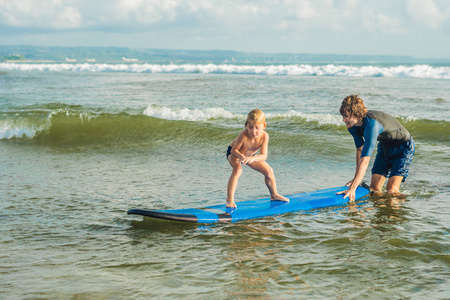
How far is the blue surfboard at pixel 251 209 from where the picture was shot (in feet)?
15.9

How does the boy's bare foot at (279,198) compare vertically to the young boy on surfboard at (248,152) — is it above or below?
below

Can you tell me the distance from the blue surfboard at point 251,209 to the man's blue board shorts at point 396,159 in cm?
49

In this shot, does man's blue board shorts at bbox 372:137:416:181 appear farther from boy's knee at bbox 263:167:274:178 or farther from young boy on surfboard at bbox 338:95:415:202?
boy's knee at bbox 263:167:274:178

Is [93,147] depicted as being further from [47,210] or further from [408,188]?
[408,188]

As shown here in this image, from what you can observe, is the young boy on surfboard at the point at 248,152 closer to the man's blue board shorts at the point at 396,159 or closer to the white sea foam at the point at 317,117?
the man's blue board shorts at the point at 396,159

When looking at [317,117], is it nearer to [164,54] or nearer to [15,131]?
[15,131]

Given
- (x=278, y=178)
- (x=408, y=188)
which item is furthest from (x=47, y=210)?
(x=408, y=188)

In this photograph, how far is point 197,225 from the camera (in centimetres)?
493

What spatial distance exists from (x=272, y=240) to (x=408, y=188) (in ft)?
10.4

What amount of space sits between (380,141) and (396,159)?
1.20ft

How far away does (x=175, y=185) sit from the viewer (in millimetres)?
6957

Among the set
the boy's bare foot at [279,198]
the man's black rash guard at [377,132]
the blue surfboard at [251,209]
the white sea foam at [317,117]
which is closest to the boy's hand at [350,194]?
the blue surfboard at [251,209]

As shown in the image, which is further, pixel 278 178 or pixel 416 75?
pixel 416 75

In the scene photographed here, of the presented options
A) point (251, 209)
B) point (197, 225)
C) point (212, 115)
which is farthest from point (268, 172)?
point (212, 115)
